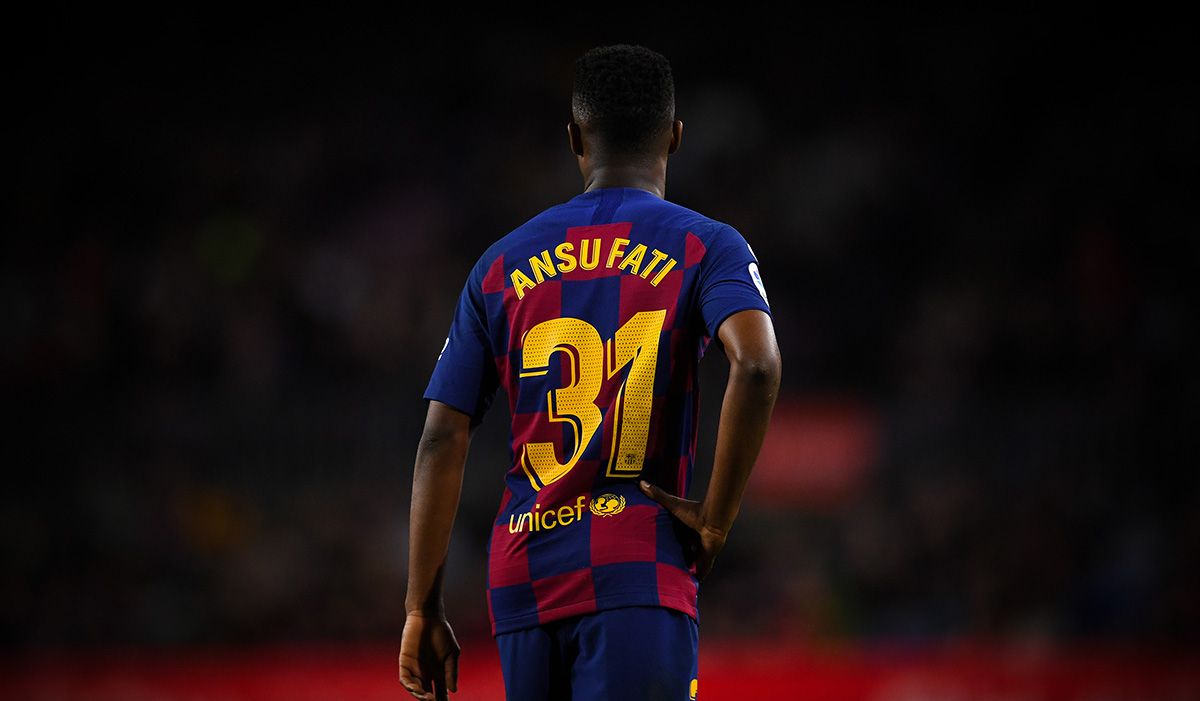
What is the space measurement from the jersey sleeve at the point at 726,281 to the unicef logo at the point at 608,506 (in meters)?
0.36

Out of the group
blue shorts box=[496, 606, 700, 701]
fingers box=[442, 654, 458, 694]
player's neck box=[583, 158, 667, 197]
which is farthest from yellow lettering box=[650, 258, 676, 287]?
fingers box=[442, 654, 458, 694]

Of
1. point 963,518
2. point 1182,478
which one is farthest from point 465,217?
point 1182,478

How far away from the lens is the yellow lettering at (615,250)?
260 centimetres

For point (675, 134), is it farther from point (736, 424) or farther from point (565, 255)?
point (736, 424)

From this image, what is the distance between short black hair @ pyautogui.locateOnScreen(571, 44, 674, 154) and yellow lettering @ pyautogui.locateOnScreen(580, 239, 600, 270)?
24 cm

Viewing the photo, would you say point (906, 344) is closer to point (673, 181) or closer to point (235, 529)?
point (673, 181)

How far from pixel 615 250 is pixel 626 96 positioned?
34 centimetres

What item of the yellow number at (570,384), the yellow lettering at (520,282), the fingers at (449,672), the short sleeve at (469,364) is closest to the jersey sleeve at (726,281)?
the yellow number at (570,384)

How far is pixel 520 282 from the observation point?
105 inches

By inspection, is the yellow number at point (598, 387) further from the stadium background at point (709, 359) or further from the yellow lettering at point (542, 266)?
the stadium background at point (709, 359)

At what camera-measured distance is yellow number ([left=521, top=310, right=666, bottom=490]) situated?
253cm

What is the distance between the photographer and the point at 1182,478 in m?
7.52

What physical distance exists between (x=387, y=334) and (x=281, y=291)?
94cm

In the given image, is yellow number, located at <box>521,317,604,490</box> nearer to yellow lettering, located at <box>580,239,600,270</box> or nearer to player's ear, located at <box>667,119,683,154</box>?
yellow lettering, located at <box>580,239,600,270</box>
